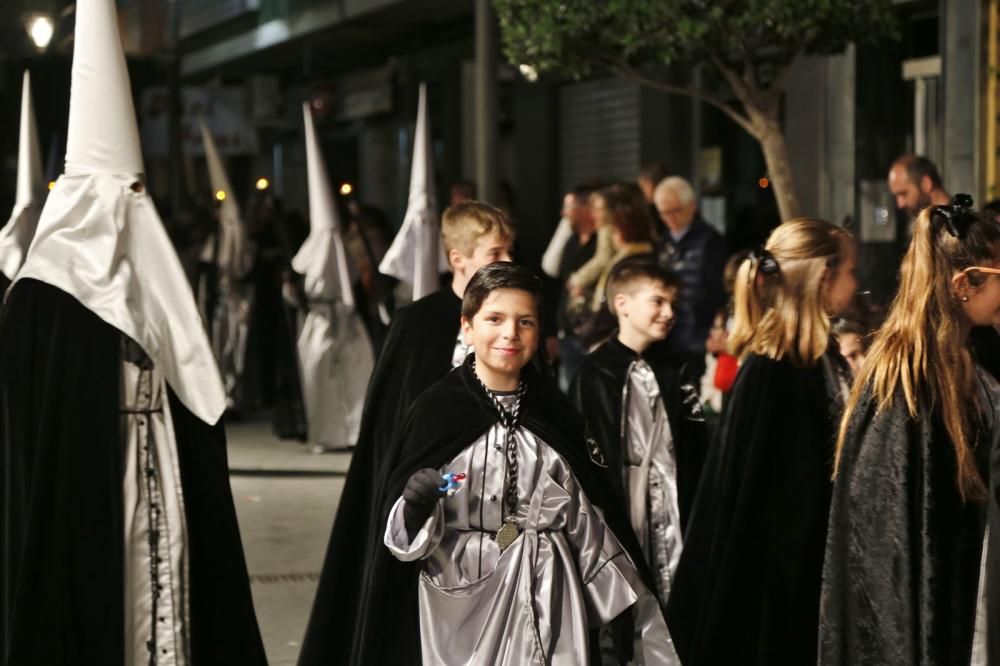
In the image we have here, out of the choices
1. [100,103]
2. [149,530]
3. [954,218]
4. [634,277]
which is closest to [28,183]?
[634,277]

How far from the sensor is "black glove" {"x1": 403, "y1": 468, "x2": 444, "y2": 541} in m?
4.86

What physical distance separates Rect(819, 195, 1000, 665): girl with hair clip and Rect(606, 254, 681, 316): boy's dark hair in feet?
8.53

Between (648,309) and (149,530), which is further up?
(648,309)

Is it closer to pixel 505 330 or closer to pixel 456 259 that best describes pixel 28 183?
pixel 456 259

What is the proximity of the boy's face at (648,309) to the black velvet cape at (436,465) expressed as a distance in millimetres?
2141

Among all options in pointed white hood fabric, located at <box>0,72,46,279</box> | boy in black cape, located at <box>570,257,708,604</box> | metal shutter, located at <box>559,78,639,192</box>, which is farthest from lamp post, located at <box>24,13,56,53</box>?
boy in black cape, located at <box>570,257,708,604</box>

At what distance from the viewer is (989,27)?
12289 millimetres

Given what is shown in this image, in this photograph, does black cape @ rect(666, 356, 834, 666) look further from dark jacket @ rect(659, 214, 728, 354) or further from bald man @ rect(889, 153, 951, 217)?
dark jacket @ rect(659, 214, 728, 354)

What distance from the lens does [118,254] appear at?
564cm

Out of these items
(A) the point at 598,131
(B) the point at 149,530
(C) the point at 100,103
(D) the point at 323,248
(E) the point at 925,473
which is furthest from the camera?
(A) the point at 598,131

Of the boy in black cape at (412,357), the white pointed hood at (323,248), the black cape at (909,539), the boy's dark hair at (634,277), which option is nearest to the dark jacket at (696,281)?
the boy's dark hair at (634,277)

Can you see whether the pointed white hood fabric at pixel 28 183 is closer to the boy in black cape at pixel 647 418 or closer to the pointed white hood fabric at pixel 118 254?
the boy in black cape at pixel 647 418

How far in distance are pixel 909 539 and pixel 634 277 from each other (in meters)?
2.95

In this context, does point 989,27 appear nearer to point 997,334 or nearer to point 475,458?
point 997,334
